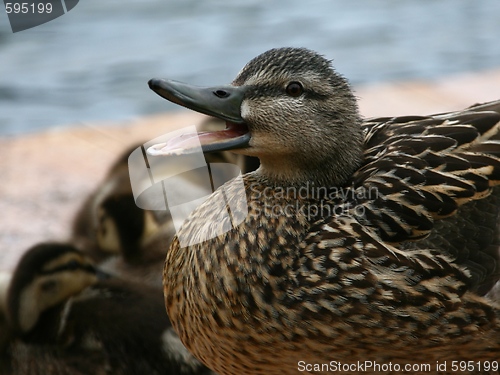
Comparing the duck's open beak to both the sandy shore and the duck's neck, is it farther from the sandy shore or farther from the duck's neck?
the sandy shore

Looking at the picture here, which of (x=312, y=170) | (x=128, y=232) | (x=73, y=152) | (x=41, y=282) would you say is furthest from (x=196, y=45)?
(x=312, y=170)

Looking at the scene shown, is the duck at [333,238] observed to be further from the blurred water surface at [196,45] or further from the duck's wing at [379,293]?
the blurred water surface at [196,45]

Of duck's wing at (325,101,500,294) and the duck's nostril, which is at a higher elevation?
the duck's nostril

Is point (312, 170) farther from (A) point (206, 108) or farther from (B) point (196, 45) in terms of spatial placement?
(B) point (196, 45)

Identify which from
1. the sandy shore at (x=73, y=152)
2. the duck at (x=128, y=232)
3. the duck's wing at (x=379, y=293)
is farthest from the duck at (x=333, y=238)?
the sandy shore at (x=73, y=152)

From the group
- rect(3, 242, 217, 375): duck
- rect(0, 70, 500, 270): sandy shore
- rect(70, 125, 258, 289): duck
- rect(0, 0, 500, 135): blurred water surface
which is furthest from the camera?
rect(0, 0, 500, 135): blurred water surface

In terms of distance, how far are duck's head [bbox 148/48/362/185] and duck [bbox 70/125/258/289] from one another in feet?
3.08

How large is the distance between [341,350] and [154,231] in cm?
125

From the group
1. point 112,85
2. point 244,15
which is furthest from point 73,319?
point 244,15

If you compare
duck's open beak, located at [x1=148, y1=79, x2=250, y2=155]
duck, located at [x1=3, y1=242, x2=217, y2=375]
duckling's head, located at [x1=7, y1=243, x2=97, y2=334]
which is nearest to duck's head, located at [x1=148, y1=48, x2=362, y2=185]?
duck's open beak, located at [x1=148, y1=79, x2=250, y2=155]

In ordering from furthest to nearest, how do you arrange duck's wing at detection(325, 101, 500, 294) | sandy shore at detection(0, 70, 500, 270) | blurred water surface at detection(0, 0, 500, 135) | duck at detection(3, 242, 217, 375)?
blurred water surface at detection(0, 0, 500, 135) → sandy shore at detection(0, 70, 500, 270) → duck at detection(3, 242, 217, 375) → duck's wing at detection(325, 101, 500, 294)

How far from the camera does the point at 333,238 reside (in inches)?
78.7

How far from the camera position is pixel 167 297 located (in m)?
2.23

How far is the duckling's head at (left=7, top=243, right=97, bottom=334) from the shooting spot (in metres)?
2.69
